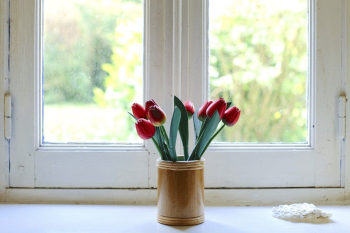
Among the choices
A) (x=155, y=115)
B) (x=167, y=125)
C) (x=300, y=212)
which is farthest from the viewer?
(x=167, y=125)

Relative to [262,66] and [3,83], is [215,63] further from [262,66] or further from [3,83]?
[3,83]

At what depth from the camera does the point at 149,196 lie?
1107 mm

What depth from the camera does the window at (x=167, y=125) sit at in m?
1.10

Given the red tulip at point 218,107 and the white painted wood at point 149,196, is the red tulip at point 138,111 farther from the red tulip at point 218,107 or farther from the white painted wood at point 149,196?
the white painted wood at point 149,196

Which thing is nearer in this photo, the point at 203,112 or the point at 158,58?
the point at 203,112

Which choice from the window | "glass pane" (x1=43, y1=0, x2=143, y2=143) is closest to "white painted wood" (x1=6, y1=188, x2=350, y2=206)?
the window

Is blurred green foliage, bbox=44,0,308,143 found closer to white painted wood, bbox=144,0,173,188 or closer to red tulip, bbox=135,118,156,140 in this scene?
white painted wood, bbox=144,0,173,188

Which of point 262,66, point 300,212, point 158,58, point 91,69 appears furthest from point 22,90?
point 300,212

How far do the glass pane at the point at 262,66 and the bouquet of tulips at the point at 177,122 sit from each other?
0.65 feet

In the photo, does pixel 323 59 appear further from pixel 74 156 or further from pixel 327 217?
pixel 74 156

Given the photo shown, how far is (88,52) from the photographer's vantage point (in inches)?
44.8

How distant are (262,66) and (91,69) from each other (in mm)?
466

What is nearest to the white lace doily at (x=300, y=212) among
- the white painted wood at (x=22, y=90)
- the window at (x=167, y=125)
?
the window at (x=167, y=125)

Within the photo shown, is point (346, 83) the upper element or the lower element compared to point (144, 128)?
upper
